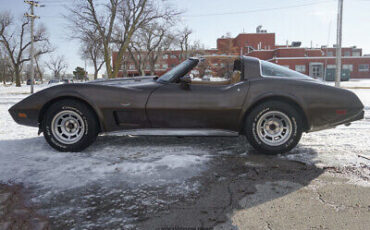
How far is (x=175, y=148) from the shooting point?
352 cm

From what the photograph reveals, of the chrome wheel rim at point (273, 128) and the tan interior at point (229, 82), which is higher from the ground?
the tan interior at point (229, 82)

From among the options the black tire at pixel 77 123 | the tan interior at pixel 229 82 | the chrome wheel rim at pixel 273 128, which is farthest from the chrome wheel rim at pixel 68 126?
the chrome wheel rim at pixel 273 128

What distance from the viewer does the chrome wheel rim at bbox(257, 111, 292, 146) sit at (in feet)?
10.7

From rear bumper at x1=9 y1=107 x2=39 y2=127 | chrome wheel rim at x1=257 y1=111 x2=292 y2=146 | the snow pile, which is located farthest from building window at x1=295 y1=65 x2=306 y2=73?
rear bumper at x1=9 y1=107 x2=39 y2=127

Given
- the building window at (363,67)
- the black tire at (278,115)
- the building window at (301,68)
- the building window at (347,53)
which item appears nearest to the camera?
the black tire at (278,115)

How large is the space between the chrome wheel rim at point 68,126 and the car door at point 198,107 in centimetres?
90

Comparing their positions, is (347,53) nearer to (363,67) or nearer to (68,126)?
(363,67)

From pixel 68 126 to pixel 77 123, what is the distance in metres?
0.13

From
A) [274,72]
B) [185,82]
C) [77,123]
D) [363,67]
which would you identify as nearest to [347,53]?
[363,67]

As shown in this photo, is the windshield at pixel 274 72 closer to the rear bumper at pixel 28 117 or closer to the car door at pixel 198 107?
the car door at pixel 198 107

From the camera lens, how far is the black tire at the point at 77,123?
3318 millimetres

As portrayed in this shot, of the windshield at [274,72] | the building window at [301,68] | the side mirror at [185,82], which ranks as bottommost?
the side mirror at [185,82]

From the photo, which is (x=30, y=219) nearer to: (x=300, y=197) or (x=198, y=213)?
(x=198, y=213)

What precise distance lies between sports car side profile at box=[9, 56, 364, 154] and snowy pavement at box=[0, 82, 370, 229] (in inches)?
10.3
